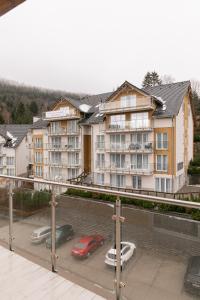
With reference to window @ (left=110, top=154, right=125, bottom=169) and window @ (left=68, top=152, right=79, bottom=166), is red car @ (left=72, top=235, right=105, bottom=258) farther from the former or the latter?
window @ (left=68, top=152, right=79, bottom=166)

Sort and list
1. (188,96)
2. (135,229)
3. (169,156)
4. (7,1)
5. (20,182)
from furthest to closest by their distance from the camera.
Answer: (188,96) → (169,156) → (20,182) → (7,1) → (135,229)

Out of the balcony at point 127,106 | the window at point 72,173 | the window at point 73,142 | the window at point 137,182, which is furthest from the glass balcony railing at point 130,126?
the window at point 72,173

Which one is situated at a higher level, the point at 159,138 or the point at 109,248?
the point at 159,138

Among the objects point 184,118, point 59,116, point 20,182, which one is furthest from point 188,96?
point 20,182

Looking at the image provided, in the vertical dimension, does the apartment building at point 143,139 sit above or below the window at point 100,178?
above

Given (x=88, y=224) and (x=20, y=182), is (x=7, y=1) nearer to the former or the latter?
(x=20, y=182)

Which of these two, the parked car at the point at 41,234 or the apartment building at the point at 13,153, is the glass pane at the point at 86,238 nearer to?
the parked car at the point at 41,234

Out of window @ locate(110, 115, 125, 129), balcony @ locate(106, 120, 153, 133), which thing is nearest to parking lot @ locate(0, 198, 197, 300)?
balcony @ locate(106, 120, 153, 133)

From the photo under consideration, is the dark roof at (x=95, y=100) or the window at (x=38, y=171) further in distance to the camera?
the window at (x=38, y=171)

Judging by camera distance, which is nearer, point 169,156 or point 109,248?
point 109,248

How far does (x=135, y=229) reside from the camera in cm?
196

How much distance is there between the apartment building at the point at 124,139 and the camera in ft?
57.5

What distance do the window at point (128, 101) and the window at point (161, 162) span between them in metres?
4.49

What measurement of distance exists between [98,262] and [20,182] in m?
1.43
